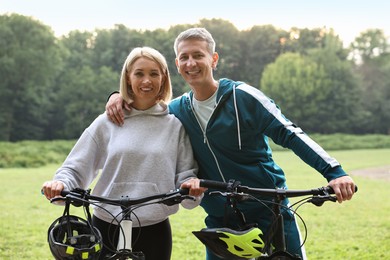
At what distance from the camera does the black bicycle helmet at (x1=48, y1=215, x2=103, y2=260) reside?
7.78ft

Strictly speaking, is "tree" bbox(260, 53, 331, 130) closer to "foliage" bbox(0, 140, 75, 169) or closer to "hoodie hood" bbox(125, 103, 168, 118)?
"foliage" bbox(0, 140, 75, 169)

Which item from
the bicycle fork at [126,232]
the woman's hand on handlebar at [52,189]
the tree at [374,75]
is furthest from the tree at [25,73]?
the bicycle fork at [126,232]

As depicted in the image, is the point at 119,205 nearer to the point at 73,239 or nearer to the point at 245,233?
the point at 73,239

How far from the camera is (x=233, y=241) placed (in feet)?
8.00

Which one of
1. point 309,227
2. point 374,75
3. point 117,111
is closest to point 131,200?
point 117,111

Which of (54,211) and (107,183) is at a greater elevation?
(107,183)

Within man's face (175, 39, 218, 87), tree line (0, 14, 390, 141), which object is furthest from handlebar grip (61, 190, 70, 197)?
tree line (0, 14, 390, 141)

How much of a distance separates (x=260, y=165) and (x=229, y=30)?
42.0 metres

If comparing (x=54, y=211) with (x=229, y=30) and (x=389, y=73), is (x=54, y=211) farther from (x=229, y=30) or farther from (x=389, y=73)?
(x=389, y=73)

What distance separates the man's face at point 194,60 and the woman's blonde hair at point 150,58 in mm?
107

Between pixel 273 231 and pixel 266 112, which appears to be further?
pixel 266 112

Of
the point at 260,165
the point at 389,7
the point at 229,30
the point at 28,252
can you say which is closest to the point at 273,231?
the point at 260,165

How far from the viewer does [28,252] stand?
7.15m

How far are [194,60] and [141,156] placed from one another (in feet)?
2.12
